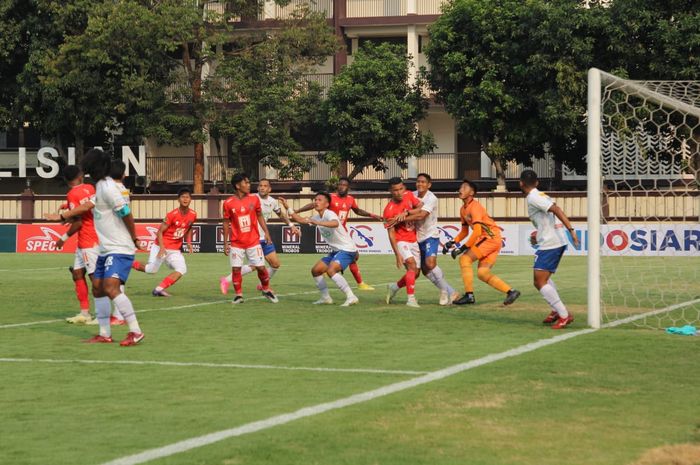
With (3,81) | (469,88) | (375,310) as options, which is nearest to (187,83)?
(3,81)

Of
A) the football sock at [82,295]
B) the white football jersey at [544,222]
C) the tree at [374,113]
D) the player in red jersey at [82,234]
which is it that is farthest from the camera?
the tree at [374,113]

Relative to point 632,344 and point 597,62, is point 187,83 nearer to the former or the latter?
point 597,62

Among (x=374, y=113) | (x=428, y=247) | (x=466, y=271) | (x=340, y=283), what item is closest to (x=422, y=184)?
(x=428, y=247)

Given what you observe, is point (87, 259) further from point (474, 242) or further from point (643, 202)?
point (643, 202)

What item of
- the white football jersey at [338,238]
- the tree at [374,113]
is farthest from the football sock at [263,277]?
the tree at [374,113]

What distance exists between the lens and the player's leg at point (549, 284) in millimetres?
14328

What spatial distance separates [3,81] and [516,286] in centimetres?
3403

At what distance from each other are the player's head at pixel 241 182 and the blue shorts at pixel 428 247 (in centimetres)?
280

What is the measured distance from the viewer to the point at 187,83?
160 feet

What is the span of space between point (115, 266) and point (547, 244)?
17.1 feet

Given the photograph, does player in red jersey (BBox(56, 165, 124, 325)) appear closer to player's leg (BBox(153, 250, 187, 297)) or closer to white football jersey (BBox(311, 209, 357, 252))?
white football jersey (BBox(311, 209, 357, 252))

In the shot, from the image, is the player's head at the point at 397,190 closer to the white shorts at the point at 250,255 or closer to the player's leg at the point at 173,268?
the white shorts at the point at 250,255

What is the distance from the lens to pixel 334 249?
1856 centimetres

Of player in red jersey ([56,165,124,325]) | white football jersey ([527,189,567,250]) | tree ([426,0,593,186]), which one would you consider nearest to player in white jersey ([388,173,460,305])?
white football jersey ([527,189,567,250])
